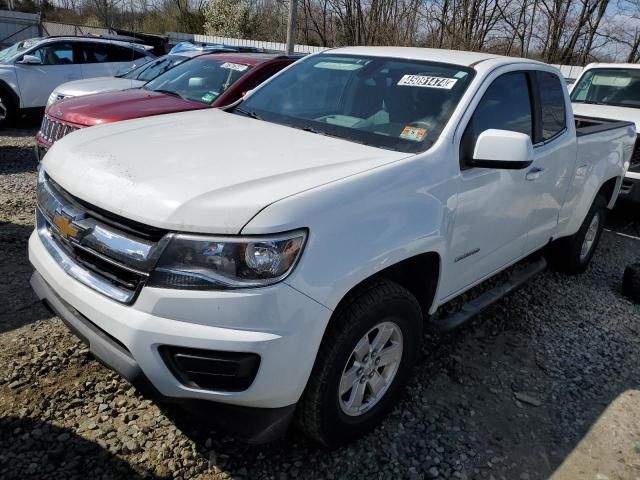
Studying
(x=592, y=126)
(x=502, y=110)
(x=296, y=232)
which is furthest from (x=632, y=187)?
(x=296, y=232)

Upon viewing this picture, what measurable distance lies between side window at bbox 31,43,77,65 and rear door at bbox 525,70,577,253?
9.38m

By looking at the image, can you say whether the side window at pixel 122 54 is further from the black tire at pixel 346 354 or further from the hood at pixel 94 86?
the black tire at pixel 346 354


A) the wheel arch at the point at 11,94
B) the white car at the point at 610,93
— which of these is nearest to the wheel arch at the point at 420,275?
the white car at the point at 610,93

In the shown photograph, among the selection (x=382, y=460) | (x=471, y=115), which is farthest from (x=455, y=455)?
(x=471, y=115)

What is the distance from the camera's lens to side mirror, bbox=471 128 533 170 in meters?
2.63

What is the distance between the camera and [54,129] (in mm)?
5648

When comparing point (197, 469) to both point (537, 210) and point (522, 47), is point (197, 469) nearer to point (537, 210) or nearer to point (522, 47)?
point (537, 210)

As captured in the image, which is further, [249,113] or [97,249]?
[249,113]

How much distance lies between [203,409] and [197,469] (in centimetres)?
49

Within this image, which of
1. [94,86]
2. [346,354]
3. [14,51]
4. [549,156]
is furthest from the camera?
[14,51]

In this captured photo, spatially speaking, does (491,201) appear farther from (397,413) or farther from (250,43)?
(250,43)

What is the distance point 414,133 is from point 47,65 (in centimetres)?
949

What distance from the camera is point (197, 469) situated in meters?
2.39

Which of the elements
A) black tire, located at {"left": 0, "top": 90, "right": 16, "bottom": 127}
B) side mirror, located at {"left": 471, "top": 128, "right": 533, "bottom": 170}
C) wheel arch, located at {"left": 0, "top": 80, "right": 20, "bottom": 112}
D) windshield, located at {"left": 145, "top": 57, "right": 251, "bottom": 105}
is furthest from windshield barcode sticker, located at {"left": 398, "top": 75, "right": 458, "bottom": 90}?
wheel arch, located at {"left": 0, "top": 80, "right": 20, "bottom": 112}
